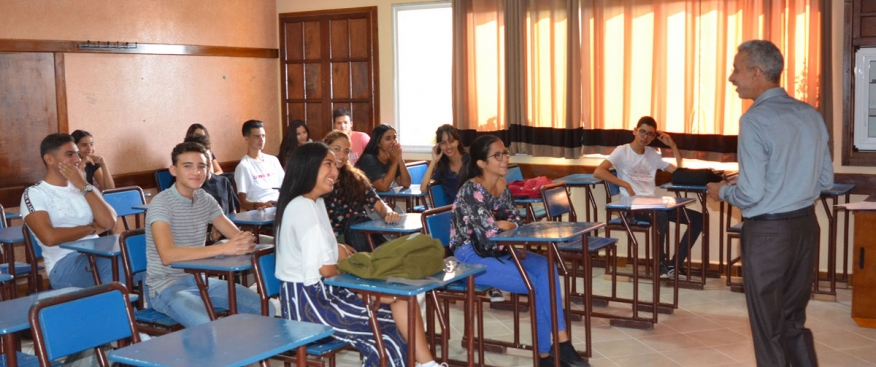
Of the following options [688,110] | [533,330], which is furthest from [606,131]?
[533,330]

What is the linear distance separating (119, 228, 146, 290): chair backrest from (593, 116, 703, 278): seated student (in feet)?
11.7

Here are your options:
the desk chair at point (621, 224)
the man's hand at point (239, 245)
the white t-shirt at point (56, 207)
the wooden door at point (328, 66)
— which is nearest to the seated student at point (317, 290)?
the man's hand at point (239, 245)

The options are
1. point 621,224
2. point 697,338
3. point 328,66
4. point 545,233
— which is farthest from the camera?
point 328,66

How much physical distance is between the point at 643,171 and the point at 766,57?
311cm

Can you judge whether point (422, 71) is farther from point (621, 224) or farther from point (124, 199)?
point (124, 199)

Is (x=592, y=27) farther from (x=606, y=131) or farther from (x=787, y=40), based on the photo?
(x=787, y=40)

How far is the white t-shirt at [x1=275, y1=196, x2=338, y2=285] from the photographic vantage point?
11.3 feet

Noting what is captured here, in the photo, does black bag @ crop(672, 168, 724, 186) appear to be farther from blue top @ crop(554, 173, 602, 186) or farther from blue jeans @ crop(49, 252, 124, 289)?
blue jeans @ crop(49, 252, 124, 289)

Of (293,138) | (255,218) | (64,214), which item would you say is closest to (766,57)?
(255,218)

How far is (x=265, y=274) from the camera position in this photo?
352 cm

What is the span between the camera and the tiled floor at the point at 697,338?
4.60 m

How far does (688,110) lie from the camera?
6.66 m

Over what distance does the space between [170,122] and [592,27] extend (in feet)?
11.5

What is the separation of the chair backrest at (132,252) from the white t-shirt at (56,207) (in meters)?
0.79
